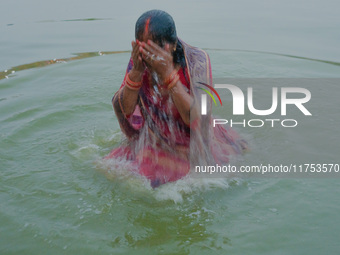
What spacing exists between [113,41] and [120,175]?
15.1 ft

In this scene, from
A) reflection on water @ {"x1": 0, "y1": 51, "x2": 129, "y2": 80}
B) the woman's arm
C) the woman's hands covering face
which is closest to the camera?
the woman's hands covering face

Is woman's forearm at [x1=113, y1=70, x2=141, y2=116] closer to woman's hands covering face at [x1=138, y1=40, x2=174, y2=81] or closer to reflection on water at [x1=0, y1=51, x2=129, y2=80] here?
woman's hands covering face at [x1=138, y1=40, x2=174, y2=81]

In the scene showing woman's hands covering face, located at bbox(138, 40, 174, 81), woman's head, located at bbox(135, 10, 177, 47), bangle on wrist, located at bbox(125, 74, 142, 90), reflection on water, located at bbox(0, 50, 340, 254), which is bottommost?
reflection on water, located at bbox(0, 50, 340, 254)

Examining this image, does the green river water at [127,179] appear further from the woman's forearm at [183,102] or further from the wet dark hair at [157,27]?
the wet dark hair at [157,27]

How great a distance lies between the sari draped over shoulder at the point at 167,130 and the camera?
9.33 feet

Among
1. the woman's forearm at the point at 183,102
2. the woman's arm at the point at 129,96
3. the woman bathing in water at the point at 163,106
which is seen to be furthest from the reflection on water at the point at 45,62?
the woman's forearm at the point at 183,102

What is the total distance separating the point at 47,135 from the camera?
4.10m

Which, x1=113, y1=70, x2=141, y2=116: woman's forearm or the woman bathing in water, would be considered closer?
the woman bathing in water

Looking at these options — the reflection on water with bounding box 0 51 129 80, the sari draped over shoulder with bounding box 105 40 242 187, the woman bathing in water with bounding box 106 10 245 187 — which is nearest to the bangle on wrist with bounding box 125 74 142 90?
the woman bathing in water with bounding box 106 10 245 187

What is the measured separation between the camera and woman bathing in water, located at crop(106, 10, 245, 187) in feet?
8.18

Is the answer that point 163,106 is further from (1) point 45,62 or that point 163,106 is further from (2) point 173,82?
(1) point 45,62

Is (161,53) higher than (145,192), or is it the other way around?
(161,53)

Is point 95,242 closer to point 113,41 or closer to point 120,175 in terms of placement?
Answer: point 120,175

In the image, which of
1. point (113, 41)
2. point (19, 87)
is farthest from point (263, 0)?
point (19, 87)
